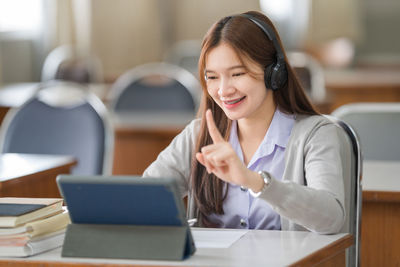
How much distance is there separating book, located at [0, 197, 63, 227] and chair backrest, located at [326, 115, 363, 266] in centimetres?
68

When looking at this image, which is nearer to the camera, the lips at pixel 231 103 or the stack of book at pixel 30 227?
the stack of book at pixel 30 227

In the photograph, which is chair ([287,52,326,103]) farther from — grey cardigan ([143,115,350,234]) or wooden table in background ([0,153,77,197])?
grey cardigan ([143,115,350,234])

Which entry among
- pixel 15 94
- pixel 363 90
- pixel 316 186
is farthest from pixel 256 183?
pixel 363 90

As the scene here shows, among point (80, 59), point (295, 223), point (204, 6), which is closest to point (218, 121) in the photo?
point (295, 223)

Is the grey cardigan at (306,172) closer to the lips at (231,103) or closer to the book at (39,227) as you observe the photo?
the lips at (231,103)

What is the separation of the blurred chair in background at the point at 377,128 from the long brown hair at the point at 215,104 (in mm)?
911

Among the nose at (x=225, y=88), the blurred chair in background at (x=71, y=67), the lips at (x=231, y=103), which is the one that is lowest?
the blurred chair in background at (x=71, y=67)

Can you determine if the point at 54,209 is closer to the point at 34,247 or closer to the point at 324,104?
the point at 34,247

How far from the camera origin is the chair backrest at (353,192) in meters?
1.89

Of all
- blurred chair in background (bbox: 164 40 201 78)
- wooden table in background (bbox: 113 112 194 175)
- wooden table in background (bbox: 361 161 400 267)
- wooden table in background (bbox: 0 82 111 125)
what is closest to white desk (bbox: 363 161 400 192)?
wooden table in background (bbox: 361 161 400 267)

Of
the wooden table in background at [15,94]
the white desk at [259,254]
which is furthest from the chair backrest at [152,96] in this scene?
the white desk at [259,254]

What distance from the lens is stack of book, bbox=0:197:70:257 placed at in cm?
150

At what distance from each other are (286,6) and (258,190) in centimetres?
627

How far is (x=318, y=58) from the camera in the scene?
753 centimetres
